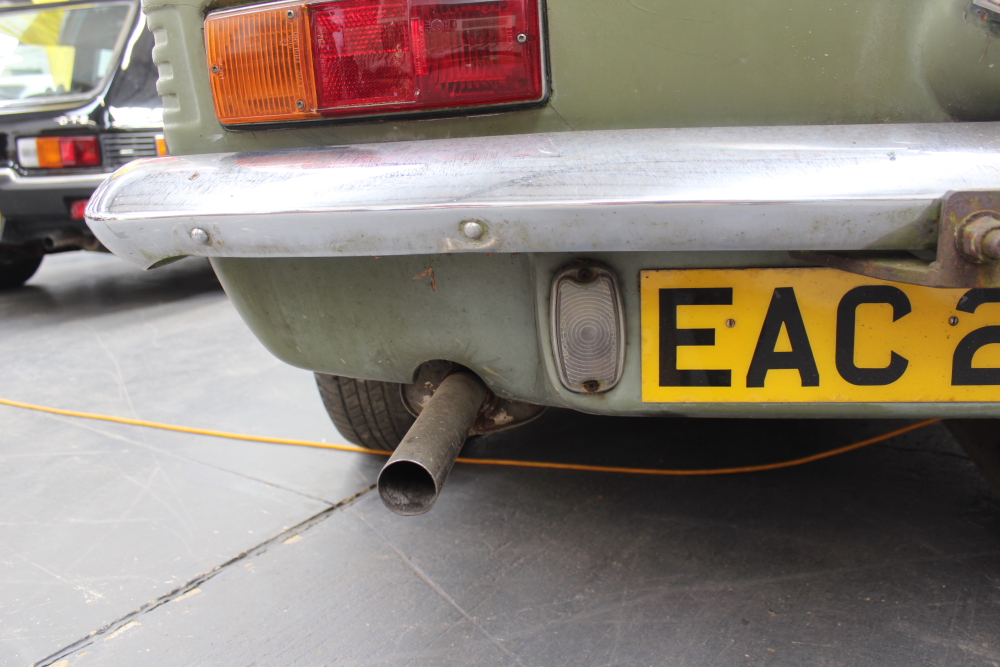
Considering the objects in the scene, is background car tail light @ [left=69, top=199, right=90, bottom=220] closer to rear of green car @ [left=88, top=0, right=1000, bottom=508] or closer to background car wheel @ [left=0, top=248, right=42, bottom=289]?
background car wheel @ [left=0, top=248, right=42, bottom=289]

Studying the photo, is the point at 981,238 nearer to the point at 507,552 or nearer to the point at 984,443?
the point at 984,443

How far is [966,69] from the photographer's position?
3.20ft

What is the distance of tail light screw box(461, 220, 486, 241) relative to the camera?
37.1 inches

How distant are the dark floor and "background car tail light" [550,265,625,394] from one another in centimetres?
50

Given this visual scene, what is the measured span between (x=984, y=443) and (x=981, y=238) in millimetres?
813

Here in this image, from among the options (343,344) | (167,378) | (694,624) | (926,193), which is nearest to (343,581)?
(343,344)

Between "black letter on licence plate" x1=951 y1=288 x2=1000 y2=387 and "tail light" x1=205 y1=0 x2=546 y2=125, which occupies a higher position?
"tail light" x1=205 y1=0 x2=546 y2=125

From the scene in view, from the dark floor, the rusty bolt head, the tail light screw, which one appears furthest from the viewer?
the dark floor

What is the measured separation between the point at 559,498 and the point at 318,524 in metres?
0.58

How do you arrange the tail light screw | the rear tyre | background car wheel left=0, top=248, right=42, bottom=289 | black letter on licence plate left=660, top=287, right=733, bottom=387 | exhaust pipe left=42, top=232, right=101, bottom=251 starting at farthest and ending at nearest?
background car wheel left=0, top=248, right=42, bottom=289
exhaust pipe left=42, top=232, right=101, bottom=251
the rear tyre
black letter on licence plate left=660, top=287, right=733, bottom=387
the tail light screw

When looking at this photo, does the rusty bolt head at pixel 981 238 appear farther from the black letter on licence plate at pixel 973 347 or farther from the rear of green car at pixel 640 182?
the black letter on licence plate at pixel 973 347

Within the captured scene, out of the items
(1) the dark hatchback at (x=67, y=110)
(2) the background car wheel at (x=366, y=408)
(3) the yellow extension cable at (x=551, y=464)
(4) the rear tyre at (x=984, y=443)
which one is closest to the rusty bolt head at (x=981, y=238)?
(4) the rear tyre at (x=984, y=443)

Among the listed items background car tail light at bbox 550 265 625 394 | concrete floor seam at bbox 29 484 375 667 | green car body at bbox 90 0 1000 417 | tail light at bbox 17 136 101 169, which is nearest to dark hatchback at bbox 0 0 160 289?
tail light at bbox 17 136 101 169

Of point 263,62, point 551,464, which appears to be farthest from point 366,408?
point 263,62
